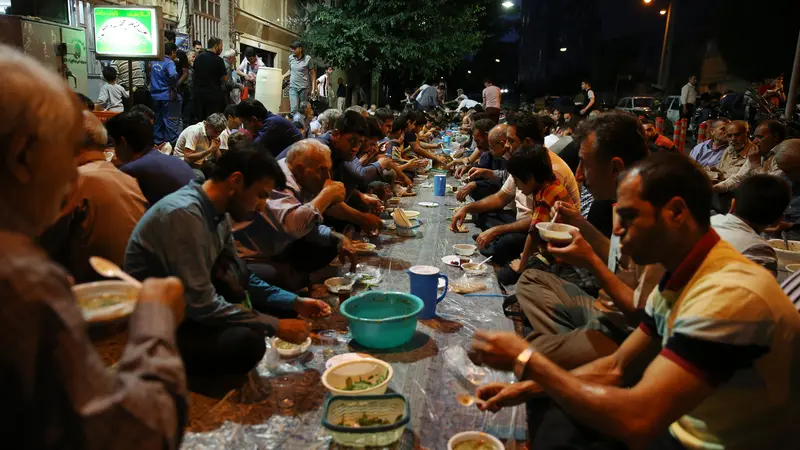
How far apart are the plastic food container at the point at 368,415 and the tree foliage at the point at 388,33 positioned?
17.5m

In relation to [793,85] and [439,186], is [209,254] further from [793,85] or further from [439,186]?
[793,85]

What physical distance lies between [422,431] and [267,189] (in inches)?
52.4

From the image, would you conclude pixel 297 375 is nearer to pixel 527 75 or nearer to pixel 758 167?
pixel 758 167

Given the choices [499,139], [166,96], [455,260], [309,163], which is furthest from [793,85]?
[166,96]

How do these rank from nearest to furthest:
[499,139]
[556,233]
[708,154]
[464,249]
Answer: [556,233] → [464,249] → [499,139] → [708,154]

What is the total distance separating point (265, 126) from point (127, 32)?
7.42 feet

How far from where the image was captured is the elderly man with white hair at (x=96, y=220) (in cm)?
290

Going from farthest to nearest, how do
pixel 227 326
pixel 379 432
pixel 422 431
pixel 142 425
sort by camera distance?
pixel 227 326, pixel 422 431, pixel 379 432, pixel 142 425

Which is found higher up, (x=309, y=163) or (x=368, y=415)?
(x=309, y=163)

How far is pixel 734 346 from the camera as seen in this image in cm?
148

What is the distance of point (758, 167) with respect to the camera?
6.26m

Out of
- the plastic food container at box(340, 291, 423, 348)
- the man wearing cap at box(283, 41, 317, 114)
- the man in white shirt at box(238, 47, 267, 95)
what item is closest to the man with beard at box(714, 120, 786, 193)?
the plastic food container at box(340, 291, 423, 348)

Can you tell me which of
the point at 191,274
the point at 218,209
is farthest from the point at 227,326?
the point at 218,209

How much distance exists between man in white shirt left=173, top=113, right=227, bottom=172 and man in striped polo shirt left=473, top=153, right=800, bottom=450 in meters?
6.04
